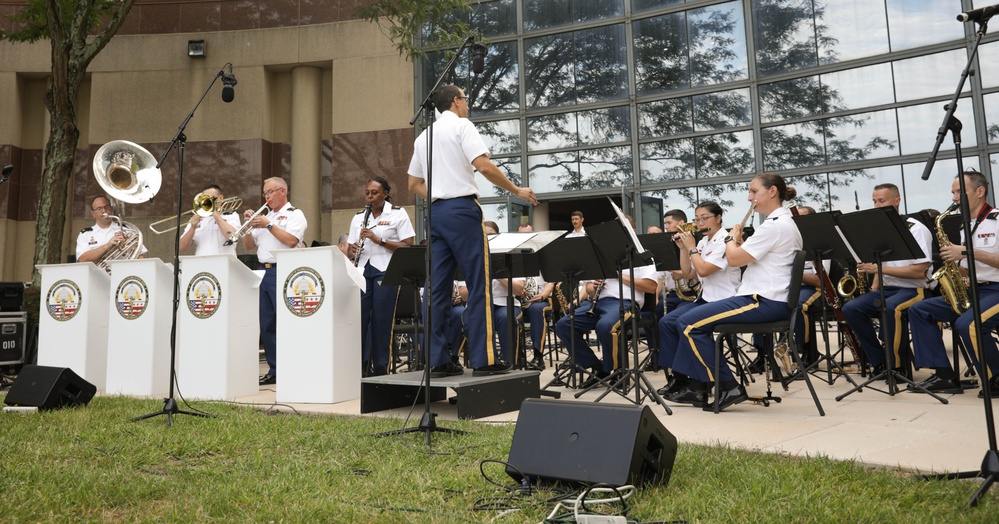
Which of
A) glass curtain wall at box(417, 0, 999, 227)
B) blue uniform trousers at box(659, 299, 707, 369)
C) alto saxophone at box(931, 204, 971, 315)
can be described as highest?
glass curtain wall at box(417, 0, 999, 227)

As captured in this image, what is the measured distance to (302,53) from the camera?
1531 cm

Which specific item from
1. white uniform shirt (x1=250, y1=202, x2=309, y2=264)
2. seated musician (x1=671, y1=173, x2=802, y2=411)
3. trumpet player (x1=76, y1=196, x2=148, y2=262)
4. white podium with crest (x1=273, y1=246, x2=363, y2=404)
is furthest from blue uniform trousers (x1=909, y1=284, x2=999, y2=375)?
trumpet player (x1=76, y1=196, x2=148, y2=262)

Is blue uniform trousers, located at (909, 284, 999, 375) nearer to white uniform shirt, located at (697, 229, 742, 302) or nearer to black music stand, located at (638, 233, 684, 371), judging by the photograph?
white uniform shirt, located at (697, 229, 742, 302)

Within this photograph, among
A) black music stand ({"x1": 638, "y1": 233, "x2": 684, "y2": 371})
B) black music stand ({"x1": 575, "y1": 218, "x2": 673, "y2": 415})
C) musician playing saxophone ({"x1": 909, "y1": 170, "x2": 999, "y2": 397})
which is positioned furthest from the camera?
black music stand ({"x1": 638, "y1": 233, "x2": 684, "y2": 371})

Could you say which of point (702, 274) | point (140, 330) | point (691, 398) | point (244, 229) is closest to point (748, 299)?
point (702, 274)

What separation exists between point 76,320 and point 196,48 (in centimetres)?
1014

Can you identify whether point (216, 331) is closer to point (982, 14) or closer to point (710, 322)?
point (710, 322)

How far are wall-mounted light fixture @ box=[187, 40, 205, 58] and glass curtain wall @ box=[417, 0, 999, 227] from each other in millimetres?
4757

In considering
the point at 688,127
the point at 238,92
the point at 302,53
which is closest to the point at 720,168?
the point at 688,127

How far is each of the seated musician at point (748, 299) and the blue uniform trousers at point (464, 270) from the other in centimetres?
140

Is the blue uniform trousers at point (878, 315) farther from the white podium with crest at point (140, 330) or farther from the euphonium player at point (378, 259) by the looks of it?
the white podium with crest at point (140, 330)

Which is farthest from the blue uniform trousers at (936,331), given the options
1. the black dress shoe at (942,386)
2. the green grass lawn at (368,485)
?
the green grass lawn at (368,485)

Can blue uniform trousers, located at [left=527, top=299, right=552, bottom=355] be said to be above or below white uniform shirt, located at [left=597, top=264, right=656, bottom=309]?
below

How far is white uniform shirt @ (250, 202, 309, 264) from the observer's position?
23.4ft
